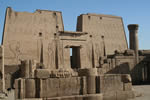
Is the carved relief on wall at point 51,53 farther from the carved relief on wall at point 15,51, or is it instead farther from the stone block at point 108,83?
the stone block at point 108,83

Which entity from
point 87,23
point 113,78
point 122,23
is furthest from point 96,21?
point 113,78

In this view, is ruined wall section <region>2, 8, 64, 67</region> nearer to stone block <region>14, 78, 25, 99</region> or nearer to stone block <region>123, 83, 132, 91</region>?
stone block <region>14, 78, 25, 99</region>

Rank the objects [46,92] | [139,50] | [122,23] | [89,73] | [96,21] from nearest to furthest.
Result: [46,92] → [89,73] → [139,50] → [96,21] → [122,23]

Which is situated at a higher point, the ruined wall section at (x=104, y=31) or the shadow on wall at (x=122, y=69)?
the ruined wall section at (x=104, y=31)

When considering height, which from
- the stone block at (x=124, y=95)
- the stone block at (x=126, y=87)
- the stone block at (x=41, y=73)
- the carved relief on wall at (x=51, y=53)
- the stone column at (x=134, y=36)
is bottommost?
the stone block at (x=124, y=95)

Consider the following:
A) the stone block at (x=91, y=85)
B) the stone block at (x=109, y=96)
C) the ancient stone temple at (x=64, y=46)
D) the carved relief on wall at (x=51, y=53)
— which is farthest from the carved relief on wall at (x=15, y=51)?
the stone block at (x=109, y=96)

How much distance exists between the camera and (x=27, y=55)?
16.8 meters

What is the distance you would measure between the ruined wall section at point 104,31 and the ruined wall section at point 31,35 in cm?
262

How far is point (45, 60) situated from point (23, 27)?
3357mm

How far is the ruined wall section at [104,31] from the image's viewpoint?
64.6 feet

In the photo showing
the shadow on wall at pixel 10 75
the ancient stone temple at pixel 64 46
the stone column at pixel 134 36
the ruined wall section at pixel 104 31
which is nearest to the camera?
the shadow on wall at pixel 10 75

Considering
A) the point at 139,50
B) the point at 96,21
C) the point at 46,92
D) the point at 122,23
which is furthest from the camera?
the point at 122,23

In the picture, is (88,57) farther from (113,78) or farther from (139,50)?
(113,78)

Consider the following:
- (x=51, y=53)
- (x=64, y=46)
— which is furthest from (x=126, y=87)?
(x=64, y=46)
